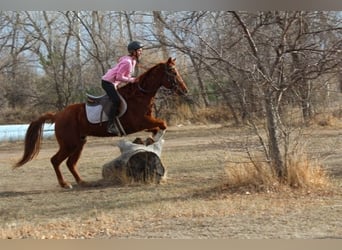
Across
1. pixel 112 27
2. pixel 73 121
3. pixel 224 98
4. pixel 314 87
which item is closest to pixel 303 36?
pixel 314 87

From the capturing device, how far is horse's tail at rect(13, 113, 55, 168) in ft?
19.9

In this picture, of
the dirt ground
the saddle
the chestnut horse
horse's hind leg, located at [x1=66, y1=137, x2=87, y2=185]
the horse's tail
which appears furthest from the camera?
horse's hind leg, located at [x1=66, y1=137, x2=87, y2=185]

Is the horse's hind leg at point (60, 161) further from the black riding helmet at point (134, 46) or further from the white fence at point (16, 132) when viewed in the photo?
the black riding helmet at point (134, 46)

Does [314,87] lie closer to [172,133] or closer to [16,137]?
[172,133]

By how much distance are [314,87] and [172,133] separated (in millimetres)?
1814

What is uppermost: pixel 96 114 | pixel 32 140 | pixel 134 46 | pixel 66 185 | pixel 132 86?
pixel 134 46

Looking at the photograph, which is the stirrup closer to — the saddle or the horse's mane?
the saddle

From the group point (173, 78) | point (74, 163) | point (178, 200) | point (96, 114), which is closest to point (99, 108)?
point (96, 114)

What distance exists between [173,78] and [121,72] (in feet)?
1.62

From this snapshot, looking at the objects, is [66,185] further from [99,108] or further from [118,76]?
[118,76]

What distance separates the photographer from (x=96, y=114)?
5957mm

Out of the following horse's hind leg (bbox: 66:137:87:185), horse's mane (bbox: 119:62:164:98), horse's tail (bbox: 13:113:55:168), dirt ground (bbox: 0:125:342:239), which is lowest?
dirt ground (bbox: 0:125:342:239)

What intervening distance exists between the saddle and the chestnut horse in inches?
1.7

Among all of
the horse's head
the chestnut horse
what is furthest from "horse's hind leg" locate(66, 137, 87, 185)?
the horse's head
